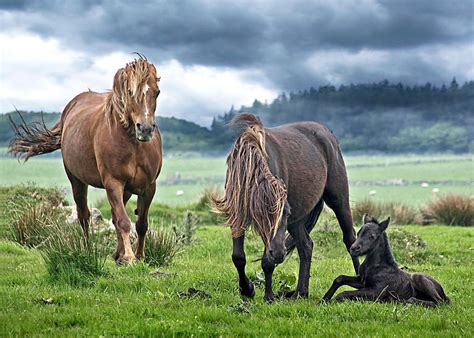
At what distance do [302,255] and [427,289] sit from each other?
5.29ft

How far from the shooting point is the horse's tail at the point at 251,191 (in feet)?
25.2

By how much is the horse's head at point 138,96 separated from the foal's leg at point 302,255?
95.5 inches

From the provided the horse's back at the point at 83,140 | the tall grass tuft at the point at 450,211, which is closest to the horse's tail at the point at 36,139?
the horse's back at the point at 83,140

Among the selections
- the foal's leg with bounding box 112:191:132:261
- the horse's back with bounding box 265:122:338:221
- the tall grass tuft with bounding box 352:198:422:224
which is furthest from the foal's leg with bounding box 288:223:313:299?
the tall grass tuft with bounding box 352:198:422:224

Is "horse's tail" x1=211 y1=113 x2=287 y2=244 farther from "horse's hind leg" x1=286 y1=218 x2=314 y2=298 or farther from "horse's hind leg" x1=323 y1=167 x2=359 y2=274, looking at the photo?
"horse's hind leg" x1=323 y1=167 x2=359 y2=274

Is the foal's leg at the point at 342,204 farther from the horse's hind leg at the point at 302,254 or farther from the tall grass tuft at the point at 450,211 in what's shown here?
the tall grass tuft at the point at 450,211

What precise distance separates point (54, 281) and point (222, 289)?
2.26 m

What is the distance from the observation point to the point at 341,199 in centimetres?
978

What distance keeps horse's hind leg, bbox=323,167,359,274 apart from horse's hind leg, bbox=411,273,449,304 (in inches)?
41.4

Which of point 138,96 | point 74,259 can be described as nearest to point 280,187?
point 138,96

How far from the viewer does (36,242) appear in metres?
14.0

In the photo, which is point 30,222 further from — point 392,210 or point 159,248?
point 392,210

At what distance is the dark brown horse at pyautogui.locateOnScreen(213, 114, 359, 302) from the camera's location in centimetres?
770

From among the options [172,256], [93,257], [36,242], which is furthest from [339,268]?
[36,242]
